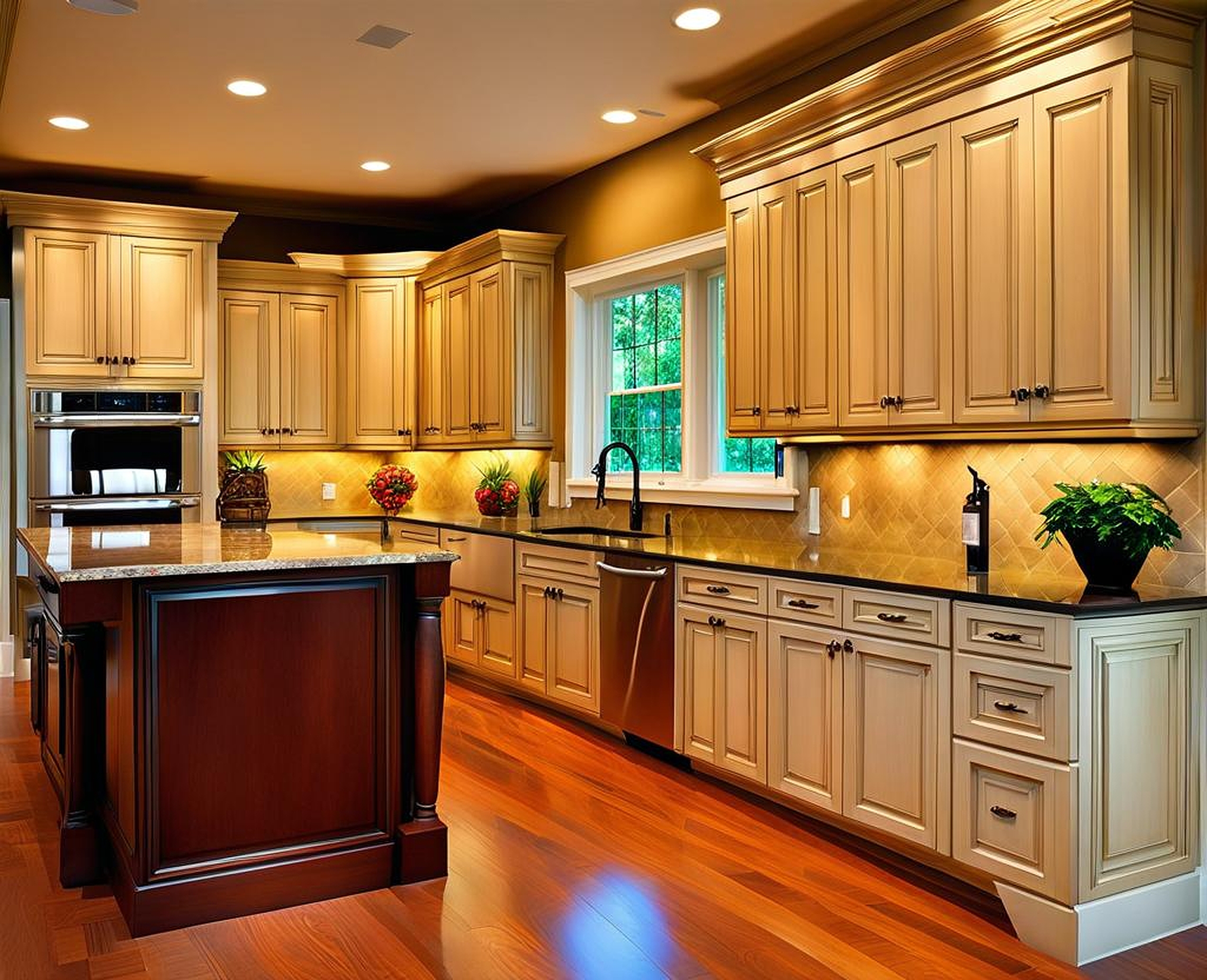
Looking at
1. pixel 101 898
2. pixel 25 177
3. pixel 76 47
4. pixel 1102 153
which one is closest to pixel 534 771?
pixel 101 898

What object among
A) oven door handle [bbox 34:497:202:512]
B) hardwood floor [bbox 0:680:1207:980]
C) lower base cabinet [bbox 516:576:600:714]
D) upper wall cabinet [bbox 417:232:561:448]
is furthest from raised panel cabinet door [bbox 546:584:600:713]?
oven door handle [bbox 34:497:202:512]

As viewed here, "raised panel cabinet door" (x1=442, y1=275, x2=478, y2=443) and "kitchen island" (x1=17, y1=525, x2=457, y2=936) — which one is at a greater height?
"raised panel cabinet door" (x1=442, y1=275, x2=478, y2=443)

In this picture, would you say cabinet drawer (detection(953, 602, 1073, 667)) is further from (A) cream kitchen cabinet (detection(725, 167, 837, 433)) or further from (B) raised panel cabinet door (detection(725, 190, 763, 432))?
(B) raised panel cabinet door (detection(725, 190, 763, 432))

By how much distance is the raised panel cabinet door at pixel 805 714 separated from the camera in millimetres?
3461

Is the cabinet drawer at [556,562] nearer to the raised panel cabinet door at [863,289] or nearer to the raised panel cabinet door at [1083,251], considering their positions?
the raised panel cabinet door at [863,289]

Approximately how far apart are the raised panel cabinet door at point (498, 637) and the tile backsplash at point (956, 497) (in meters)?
0.77

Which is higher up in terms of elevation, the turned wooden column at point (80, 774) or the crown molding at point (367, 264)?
the crown molding at point (367, 264)

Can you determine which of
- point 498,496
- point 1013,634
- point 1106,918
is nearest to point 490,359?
point 498,496

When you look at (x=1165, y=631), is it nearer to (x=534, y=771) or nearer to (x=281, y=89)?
(x=534, y=771)

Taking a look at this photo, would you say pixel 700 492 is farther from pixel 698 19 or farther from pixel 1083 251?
pixel 1083 251

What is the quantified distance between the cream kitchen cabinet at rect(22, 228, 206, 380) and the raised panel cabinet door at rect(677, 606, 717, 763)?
3712 millimetres

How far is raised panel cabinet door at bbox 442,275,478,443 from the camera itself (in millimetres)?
6566

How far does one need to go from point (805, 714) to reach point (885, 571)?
0.54 metres

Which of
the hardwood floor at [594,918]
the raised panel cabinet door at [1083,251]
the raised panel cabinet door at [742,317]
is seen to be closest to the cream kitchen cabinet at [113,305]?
the hardwood floor at [594,918]
